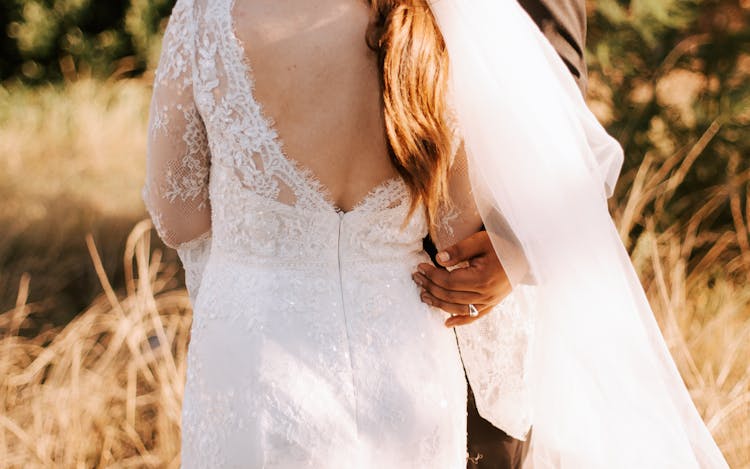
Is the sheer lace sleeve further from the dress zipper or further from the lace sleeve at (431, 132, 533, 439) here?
the lace sleeve at (431, 132, 533, 439)

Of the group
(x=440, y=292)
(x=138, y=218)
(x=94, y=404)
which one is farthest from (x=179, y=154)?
(x=138, y=218)

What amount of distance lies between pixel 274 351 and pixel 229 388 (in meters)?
0.12

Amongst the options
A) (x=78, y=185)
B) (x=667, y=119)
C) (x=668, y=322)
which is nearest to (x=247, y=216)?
(x=668, y=322)

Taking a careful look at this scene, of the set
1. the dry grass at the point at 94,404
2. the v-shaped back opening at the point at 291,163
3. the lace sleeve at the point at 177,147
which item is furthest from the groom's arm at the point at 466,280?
the dry grass at the point at 94,404

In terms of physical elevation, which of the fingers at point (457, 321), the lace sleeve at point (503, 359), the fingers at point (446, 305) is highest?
the fingers at point (446, 305)

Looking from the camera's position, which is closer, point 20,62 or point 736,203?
point 736,203

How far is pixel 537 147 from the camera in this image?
1.75m

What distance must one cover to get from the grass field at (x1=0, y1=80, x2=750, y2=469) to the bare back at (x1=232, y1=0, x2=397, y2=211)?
1.90m

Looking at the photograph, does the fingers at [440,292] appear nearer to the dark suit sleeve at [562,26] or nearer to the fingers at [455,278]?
the fingers at [455,278]

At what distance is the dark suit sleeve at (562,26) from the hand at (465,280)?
63cm

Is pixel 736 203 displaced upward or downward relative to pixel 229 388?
downward

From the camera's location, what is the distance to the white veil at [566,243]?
1739mm

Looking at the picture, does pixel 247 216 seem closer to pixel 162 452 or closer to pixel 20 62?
pixel 162 452

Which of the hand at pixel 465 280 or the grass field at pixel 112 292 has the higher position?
the hand at pixel 465 280
